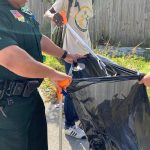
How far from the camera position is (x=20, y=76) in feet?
8.71

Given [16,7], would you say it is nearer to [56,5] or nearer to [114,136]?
[114,136]

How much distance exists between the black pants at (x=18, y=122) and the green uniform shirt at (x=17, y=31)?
198 millimetres

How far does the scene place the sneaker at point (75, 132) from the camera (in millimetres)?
4352

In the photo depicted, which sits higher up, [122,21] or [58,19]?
[122,21]

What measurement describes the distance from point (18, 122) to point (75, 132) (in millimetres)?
1700

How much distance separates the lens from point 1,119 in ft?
8.83

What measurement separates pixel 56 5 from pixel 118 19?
5.20 m

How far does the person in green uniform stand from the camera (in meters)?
2.35

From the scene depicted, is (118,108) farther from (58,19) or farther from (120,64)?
(120,64)

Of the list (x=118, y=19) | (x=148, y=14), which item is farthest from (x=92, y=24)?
(x=148, y=14)

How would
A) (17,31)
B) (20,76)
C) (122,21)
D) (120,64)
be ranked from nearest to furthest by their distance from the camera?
(17,31), (20,76), (120,64), (122,21)

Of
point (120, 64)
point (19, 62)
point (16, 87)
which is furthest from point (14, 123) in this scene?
point (120, 64)

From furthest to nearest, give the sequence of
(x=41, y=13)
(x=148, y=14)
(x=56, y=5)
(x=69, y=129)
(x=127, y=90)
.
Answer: (x=41, y=13), (x=148, y=14), (x=69, y=129), (x=56, y=5), (x=127, y=90)

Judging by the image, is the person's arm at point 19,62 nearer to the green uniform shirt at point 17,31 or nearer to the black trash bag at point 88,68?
the green uniform shirt at point 17,31
